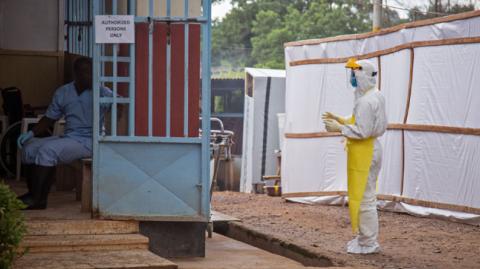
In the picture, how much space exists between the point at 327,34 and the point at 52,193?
24.2 meters

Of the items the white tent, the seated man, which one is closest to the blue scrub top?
the seated man

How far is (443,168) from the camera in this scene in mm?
11367

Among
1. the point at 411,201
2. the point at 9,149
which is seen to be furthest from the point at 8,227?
the point at 411,201

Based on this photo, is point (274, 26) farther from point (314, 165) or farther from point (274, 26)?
point (314, 165)

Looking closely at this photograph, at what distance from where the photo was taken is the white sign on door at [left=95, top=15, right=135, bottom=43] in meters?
8.07

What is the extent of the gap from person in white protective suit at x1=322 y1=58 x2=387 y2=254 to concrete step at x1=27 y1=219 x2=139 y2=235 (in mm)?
2083

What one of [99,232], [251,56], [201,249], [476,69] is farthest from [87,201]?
[251,56]

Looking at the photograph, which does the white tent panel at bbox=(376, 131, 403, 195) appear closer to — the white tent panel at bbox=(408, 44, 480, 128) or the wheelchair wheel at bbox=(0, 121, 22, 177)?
the white tent panel at bbox=(408, 44, 480, 128)

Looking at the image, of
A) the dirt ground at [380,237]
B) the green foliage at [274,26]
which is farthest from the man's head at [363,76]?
the green foliage at [274,26]

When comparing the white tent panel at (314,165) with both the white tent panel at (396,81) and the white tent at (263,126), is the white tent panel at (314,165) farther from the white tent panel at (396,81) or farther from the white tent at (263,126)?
the white tent at (263,126)

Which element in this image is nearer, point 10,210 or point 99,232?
point 10,210

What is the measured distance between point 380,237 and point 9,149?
4648 mm

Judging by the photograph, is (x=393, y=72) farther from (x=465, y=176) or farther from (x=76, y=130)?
(x=76, y=130)

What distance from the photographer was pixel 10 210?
590 cm
